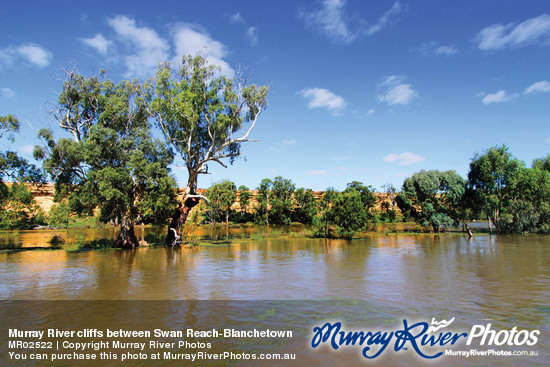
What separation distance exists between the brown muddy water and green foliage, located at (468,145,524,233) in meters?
24.6

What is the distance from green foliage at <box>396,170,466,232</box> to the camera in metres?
38.7

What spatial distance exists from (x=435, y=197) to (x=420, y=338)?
3917cm

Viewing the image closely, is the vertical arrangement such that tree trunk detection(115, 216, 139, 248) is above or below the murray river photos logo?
above

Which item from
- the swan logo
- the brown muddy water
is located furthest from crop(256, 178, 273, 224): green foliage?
the swan logo

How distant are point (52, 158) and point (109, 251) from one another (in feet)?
24.9

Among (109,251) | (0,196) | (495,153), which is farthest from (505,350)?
(495,153)

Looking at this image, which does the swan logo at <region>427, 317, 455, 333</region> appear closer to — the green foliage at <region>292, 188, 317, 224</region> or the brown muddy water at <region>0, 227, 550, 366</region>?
the brown muddy water at <region>0, 227, 550, 366</region>

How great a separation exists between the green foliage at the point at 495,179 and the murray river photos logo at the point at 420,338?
36097 mm

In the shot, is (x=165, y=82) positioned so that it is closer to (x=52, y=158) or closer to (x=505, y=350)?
(x=52, y=158)

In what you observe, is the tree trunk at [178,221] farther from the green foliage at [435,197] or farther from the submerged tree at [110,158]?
the green foliage at [435,197]

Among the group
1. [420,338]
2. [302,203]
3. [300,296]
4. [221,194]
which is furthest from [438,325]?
[302,203]

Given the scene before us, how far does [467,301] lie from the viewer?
27.3 ft

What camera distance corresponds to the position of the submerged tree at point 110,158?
21.2m

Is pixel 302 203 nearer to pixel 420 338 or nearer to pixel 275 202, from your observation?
pixel 275 202
